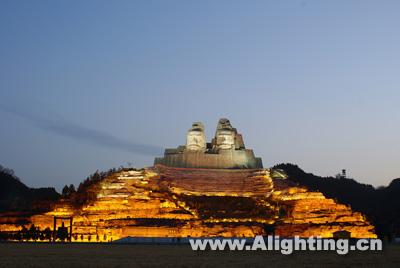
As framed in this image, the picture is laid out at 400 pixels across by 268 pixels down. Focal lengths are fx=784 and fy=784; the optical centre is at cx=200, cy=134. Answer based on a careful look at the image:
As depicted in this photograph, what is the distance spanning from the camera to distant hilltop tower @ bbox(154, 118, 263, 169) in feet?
356

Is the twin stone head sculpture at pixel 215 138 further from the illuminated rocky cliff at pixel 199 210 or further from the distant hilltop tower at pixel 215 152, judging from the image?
the illuminated rocky cliff at pixel 199 210

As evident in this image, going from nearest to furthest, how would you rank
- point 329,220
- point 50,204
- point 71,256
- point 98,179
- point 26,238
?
point 71,256, point 26,238, point 329,220, point 50,204, point 98,179

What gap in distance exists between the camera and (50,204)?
96.4m

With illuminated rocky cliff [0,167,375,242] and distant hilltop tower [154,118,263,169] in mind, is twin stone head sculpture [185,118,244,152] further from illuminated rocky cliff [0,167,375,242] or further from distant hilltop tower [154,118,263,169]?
illuminated rocky cliff [0,167,375,242]

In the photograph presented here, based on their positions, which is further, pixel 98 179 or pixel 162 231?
pixel 98 179

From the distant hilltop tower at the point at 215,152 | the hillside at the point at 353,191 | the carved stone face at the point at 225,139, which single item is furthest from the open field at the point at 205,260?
the hillside at the point at 353,191

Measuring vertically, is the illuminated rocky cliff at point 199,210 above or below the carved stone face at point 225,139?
below

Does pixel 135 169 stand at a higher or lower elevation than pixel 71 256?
higher

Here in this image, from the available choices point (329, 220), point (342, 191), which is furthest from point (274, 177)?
point (342, 191)

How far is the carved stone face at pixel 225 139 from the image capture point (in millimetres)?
111750

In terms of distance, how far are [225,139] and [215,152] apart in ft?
9.10

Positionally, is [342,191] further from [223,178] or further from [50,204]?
[50,204]

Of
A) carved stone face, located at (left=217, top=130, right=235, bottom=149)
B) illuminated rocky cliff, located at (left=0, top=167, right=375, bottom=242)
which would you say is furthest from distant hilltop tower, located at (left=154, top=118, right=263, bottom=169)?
illuminated rocky cliff, located at (left=0, top=167, right=375, bottom=242)

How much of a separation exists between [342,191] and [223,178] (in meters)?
56.1
